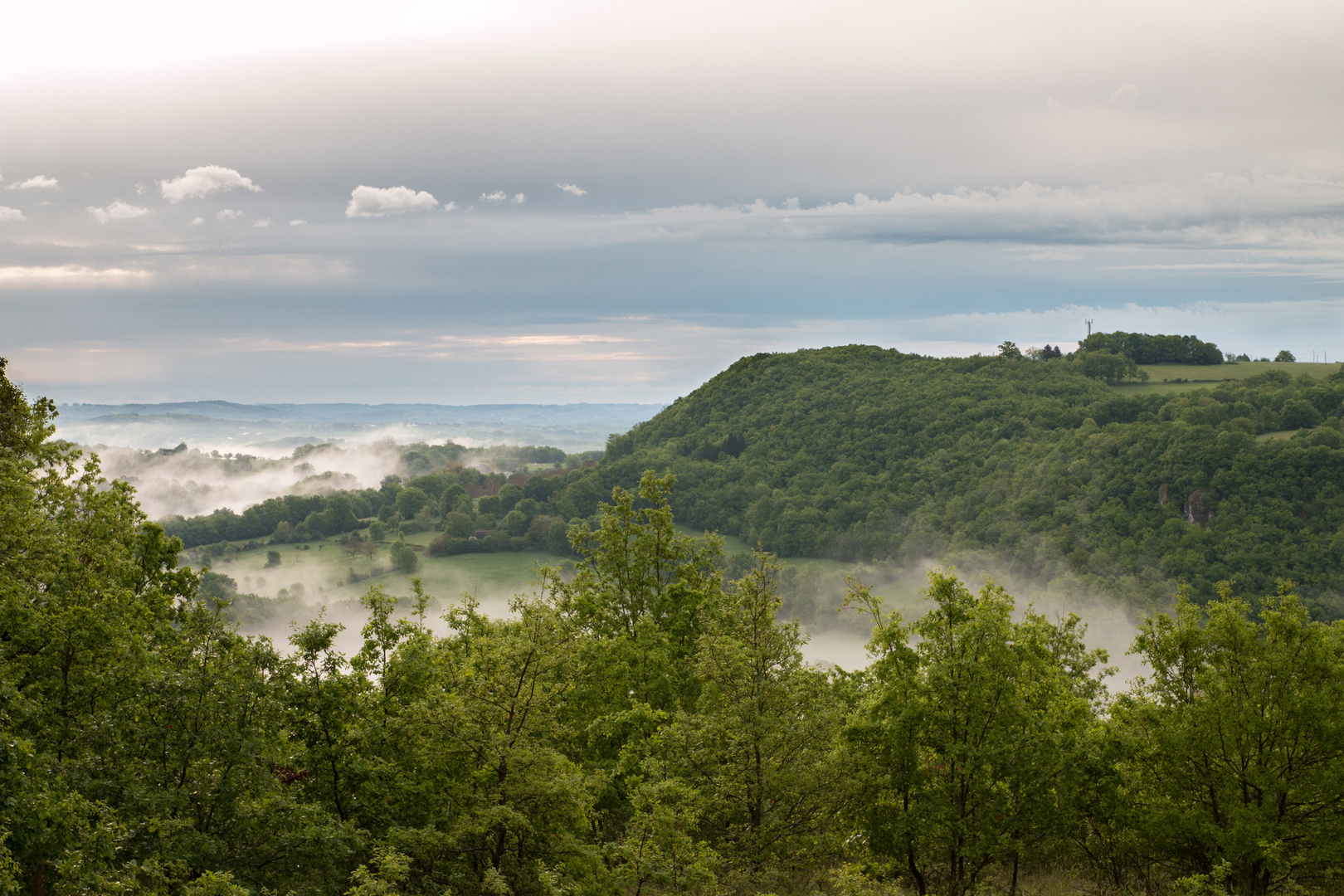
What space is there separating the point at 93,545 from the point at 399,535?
507 feet

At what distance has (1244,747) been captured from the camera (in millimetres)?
18047

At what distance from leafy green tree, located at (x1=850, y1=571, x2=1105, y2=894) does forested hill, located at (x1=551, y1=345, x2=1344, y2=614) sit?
4226 inches

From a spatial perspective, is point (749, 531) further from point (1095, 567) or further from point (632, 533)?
point (632, 533)

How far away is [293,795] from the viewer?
15500 mm

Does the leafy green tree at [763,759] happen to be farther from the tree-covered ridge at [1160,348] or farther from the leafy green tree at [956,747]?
the tree-covered ridge at [1160,348]

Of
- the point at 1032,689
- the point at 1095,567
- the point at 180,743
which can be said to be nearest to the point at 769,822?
the point at 1032,689

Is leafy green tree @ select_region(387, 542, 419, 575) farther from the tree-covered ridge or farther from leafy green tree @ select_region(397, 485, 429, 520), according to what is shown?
the tree-covered ridge

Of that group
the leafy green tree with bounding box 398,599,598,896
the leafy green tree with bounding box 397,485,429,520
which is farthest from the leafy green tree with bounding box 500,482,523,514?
the leafy green tree with bounding box 398,599,598,896

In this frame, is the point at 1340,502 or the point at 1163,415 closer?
the point at 1340,502

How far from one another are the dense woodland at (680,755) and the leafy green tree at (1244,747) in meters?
0.05

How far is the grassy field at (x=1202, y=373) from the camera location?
16500 cm

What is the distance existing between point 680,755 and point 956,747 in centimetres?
545

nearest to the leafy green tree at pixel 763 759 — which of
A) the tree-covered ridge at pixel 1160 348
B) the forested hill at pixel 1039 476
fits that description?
the forested hill at pixel 1039 476

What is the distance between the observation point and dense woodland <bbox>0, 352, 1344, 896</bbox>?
48.1ft
